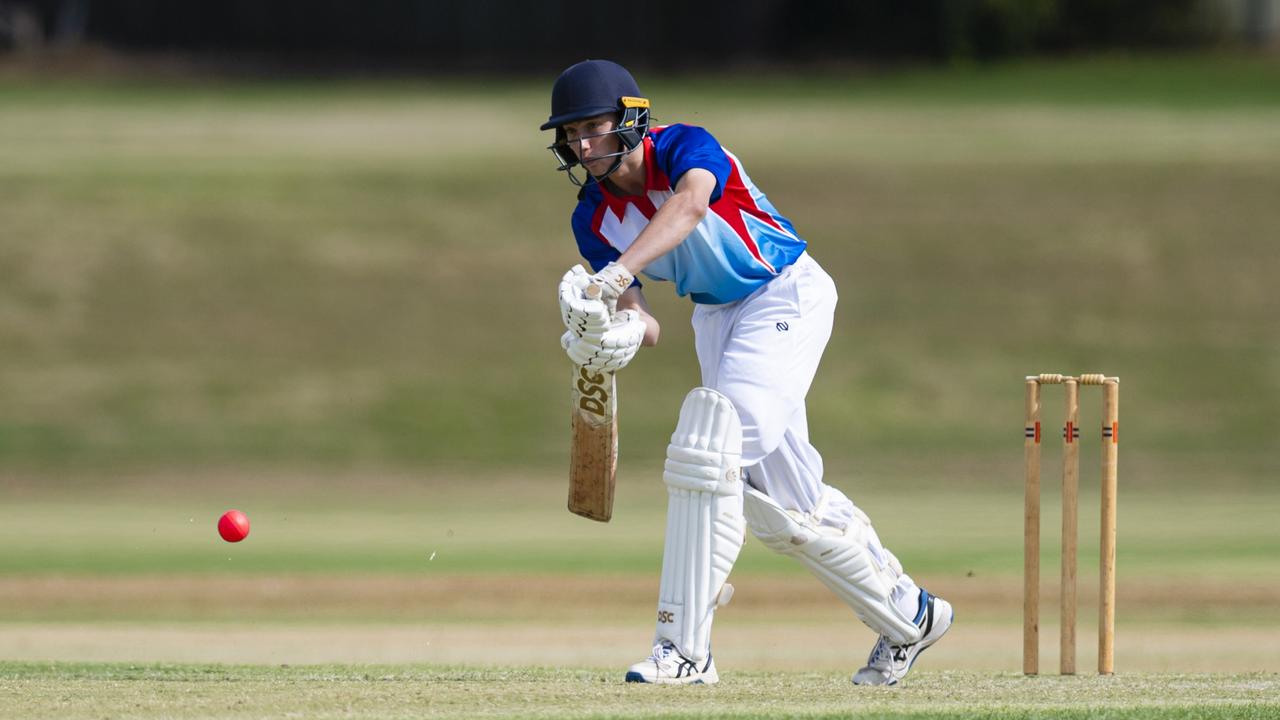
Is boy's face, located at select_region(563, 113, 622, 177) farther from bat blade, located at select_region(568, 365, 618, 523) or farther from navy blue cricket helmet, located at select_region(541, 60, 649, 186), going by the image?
bat blade, located at select_region(568, 365, 618, 523)

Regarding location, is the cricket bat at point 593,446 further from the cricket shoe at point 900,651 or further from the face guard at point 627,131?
the cricket shoe at point 900,651

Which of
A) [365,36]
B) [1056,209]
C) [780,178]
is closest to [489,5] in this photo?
[365,36]

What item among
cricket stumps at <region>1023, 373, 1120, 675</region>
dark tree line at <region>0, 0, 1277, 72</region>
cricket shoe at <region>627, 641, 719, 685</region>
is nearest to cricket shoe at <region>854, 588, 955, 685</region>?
cricket stumps at <region>1023, 373, 1120, 675</region>

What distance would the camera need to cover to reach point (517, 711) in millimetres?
3830

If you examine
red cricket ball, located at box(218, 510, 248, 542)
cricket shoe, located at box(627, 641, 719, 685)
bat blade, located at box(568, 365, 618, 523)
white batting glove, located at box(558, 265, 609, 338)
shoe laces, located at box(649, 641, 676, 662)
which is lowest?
cricket shoe, located at box(627, 641, 719, 685)

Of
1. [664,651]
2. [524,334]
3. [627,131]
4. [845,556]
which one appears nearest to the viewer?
[664,651]

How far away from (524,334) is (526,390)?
107 centimetres

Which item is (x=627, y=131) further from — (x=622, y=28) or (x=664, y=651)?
(x=622, y=28)

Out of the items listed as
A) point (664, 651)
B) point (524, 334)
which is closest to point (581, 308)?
point (664, 651)

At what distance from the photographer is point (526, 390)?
1488cm

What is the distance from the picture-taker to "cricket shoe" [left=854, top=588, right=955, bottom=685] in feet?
15.2

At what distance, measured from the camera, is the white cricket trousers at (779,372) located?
14.1 ft

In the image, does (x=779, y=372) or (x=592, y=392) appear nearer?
(x=779, y=372)

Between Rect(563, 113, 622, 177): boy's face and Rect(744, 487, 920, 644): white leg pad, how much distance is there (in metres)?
0.82
